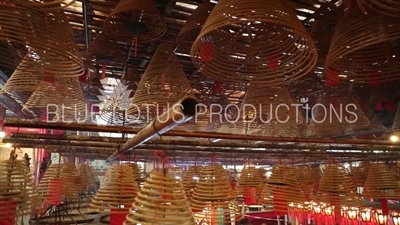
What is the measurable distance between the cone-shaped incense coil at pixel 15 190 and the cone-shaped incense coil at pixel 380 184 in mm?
2978

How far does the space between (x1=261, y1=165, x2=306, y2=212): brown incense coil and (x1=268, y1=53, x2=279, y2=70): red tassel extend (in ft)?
3.52

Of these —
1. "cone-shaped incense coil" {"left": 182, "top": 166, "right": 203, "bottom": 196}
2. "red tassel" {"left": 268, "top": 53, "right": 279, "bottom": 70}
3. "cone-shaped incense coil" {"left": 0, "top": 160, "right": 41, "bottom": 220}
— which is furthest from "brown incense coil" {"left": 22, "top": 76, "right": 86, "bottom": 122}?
"red tassel" {"left": 268, "top": 53, "right": 279, "bottom": 70}

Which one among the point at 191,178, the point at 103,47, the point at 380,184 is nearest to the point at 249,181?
the point at 191,178

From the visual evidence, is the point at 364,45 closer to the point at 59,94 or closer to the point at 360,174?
the point at 59,94

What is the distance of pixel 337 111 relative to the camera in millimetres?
4367

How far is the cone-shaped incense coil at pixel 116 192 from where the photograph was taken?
6.66ft

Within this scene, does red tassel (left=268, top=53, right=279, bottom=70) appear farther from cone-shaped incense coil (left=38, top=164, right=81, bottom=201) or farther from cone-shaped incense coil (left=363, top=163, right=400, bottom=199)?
cone-shaped incense coil (left=38, top=164, right=81, bottom=201)

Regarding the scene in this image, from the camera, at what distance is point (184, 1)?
3.58m

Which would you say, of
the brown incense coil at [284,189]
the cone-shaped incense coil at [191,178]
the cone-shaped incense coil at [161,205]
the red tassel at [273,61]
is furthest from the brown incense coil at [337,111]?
the cone-shaped incense coil at [161,205]

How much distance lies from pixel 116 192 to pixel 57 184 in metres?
1.32

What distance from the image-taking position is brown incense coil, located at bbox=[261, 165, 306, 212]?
274 centimetres

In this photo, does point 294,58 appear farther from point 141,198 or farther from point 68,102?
point 68,102

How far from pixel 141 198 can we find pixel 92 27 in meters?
3.33

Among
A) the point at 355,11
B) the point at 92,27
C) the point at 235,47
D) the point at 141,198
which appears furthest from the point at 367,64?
the point at 92,27
